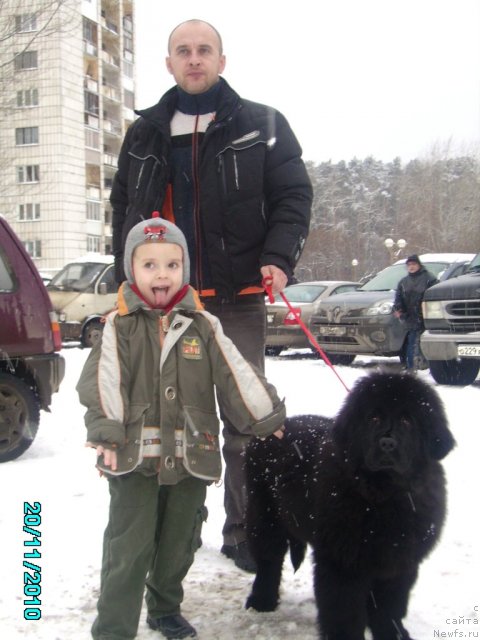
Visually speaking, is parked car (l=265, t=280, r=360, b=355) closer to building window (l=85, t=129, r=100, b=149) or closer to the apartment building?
the apartment building

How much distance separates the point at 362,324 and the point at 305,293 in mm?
3624

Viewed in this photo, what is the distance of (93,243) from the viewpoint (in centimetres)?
4641

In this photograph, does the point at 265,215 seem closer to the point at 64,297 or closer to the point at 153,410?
the point at 153,410

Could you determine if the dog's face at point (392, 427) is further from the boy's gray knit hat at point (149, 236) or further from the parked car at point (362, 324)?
the parked car at point (362, 324)

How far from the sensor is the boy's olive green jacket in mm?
2479

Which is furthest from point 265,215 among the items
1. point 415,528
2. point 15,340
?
point 15,340

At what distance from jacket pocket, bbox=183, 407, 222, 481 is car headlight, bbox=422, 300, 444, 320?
7454 mm

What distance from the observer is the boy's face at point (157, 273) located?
267 centimetres

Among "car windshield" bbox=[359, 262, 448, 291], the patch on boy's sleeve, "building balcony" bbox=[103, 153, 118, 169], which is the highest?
"building balcony" bbox=[103, 153, 118, 169]

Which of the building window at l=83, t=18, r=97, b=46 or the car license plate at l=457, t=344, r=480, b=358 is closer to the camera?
the car license plate at l=457, t=344, r=480, b=358

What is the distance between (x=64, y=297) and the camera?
53.0 ft

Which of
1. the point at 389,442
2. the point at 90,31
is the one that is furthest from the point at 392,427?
the point at 90,31
